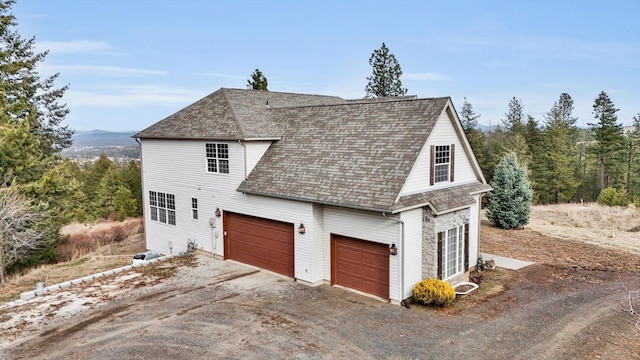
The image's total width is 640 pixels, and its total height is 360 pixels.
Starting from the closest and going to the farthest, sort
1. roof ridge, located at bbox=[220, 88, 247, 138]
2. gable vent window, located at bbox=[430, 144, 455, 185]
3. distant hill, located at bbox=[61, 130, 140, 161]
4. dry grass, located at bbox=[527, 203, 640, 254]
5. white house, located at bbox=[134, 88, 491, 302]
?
white house, located at bbox=[134, 88, 491, 302], gable vent window, located at bbox=[430, 144, 455, 185], roof ridge, located at bbox=[220, 88, 247, 138], dry grass, located at bbox=[527, 203, 640, 254], distant hill, located at bbox=[61, 130, 140, 161]

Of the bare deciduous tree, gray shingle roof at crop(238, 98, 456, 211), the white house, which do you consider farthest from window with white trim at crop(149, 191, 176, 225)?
gray shingle roof at crop(238, 98, 456, 211)

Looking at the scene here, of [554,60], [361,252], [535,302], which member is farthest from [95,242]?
[554,60]

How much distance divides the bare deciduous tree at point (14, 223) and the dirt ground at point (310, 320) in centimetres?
608

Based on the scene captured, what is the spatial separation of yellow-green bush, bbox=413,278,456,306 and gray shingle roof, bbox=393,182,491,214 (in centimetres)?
218

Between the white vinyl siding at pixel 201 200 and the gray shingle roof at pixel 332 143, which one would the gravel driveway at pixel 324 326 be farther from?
A: the gray shingle roof at pixel 332 143

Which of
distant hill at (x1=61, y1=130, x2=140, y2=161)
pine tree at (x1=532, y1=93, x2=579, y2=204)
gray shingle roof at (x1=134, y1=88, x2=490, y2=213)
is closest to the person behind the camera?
gray shingle roof at (x1=134, y1=88, x2=490, y2=213)

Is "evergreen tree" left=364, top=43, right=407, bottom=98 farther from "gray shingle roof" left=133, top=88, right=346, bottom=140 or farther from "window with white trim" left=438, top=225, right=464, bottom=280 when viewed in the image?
"window with white trim" left=438, top=225, right=464, bottom=280

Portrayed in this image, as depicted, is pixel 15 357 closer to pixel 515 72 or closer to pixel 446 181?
pixel 446 181

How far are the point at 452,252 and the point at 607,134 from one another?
41.7 m

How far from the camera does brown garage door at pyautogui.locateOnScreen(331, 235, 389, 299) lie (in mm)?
12797

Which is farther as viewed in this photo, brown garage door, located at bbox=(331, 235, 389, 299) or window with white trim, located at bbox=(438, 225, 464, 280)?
window with white trim, located at bbox=(438, 225, 464, 280)

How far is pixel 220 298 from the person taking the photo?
12977 mm

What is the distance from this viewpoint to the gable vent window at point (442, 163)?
13711 mm

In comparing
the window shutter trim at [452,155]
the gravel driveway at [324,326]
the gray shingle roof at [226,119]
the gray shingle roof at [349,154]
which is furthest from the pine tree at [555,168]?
the gray shingle roof at [226,119]
